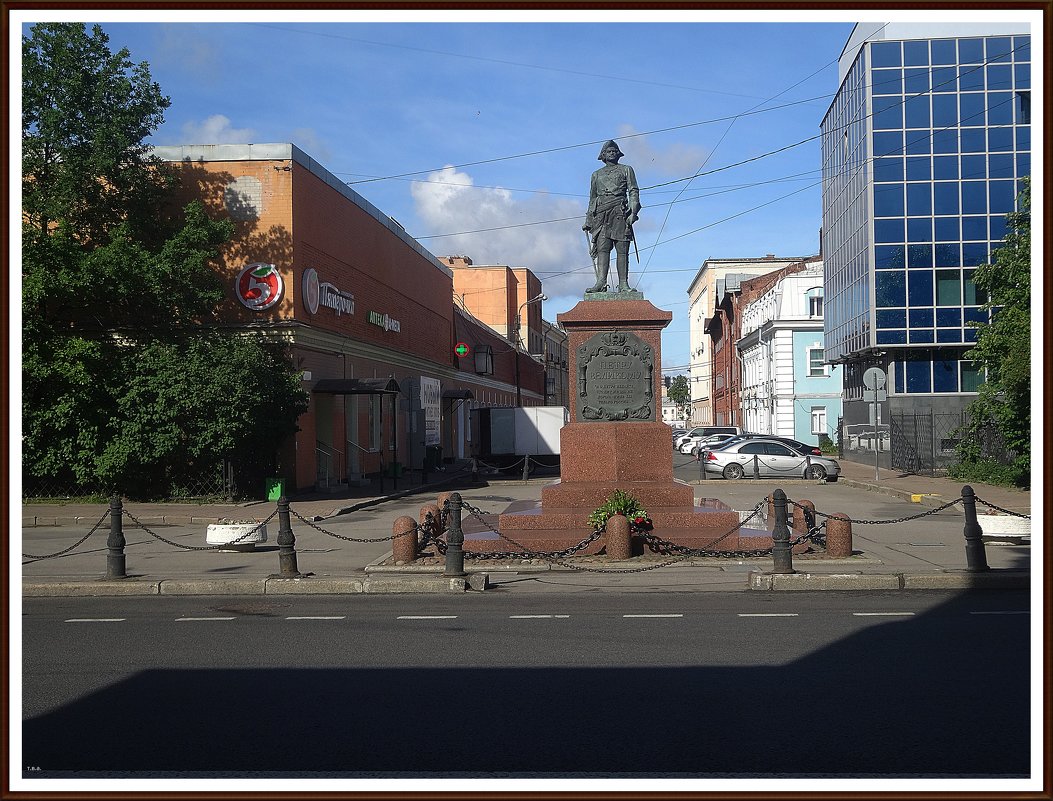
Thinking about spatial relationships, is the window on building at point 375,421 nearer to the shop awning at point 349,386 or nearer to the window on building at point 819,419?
the shop awning at point 349,386

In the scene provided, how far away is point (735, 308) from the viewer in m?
83.8

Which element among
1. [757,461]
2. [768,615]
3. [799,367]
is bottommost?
[768,615]

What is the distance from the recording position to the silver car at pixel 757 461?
35406 millimetres

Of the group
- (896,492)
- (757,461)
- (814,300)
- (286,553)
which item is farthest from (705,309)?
(286,553)

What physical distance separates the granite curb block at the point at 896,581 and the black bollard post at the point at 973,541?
20 centimetres

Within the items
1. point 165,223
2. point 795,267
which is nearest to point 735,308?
point 795,267

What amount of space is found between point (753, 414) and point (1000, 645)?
66.3 m

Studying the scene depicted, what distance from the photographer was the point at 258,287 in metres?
27.3

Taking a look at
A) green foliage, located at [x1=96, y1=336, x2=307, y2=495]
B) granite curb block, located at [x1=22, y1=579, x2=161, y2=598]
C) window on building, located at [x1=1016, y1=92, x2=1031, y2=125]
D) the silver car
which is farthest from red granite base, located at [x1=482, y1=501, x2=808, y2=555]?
window on building, located at [x1=1016, y1=92, x2=1031, y2=125]

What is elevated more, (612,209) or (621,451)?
(612,209)

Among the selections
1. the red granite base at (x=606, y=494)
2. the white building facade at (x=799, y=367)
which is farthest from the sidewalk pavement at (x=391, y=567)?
the white building facade at (x=799, y=367)

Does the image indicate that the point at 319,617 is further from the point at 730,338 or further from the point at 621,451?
the point at 730,338

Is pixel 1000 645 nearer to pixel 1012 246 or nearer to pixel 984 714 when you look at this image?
pixel 984 714

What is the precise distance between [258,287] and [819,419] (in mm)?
43312
